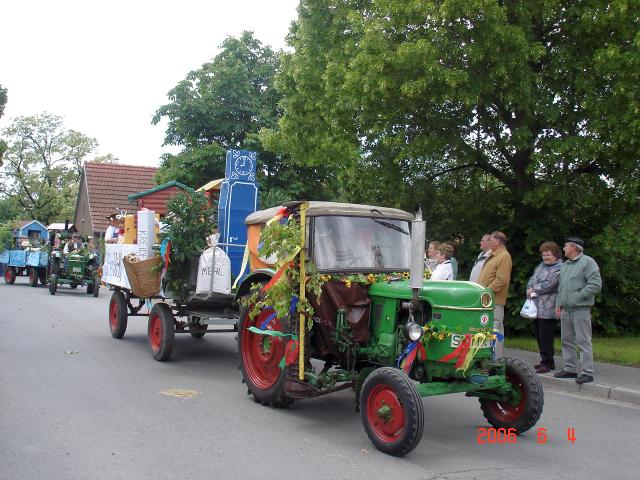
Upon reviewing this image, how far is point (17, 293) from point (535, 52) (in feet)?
55.9

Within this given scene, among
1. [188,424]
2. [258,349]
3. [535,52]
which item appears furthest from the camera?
[535,52]

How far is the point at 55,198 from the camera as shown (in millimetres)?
59906

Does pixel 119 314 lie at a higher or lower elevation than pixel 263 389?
higher

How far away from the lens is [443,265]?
8094 mm

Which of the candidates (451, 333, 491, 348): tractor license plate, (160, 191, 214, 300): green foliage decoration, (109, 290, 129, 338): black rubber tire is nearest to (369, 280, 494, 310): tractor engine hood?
(451, 333, 491, 348): tractor license plate

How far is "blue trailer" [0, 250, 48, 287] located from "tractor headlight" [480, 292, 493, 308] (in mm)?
21501

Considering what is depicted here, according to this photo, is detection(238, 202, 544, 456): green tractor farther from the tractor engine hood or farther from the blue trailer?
the blue trailer

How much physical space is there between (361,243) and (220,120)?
858 inches

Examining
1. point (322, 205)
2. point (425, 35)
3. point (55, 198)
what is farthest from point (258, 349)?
point (55, 198)

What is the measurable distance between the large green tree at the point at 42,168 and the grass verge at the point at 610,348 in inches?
2122

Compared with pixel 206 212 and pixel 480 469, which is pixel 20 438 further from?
pixel 206 212

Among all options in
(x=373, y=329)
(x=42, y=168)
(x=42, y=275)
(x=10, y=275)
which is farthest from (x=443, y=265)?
(x=42, y=168)

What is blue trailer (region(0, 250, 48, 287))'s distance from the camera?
23906mm

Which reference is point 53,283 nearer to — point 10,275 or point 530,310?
point 10,275
